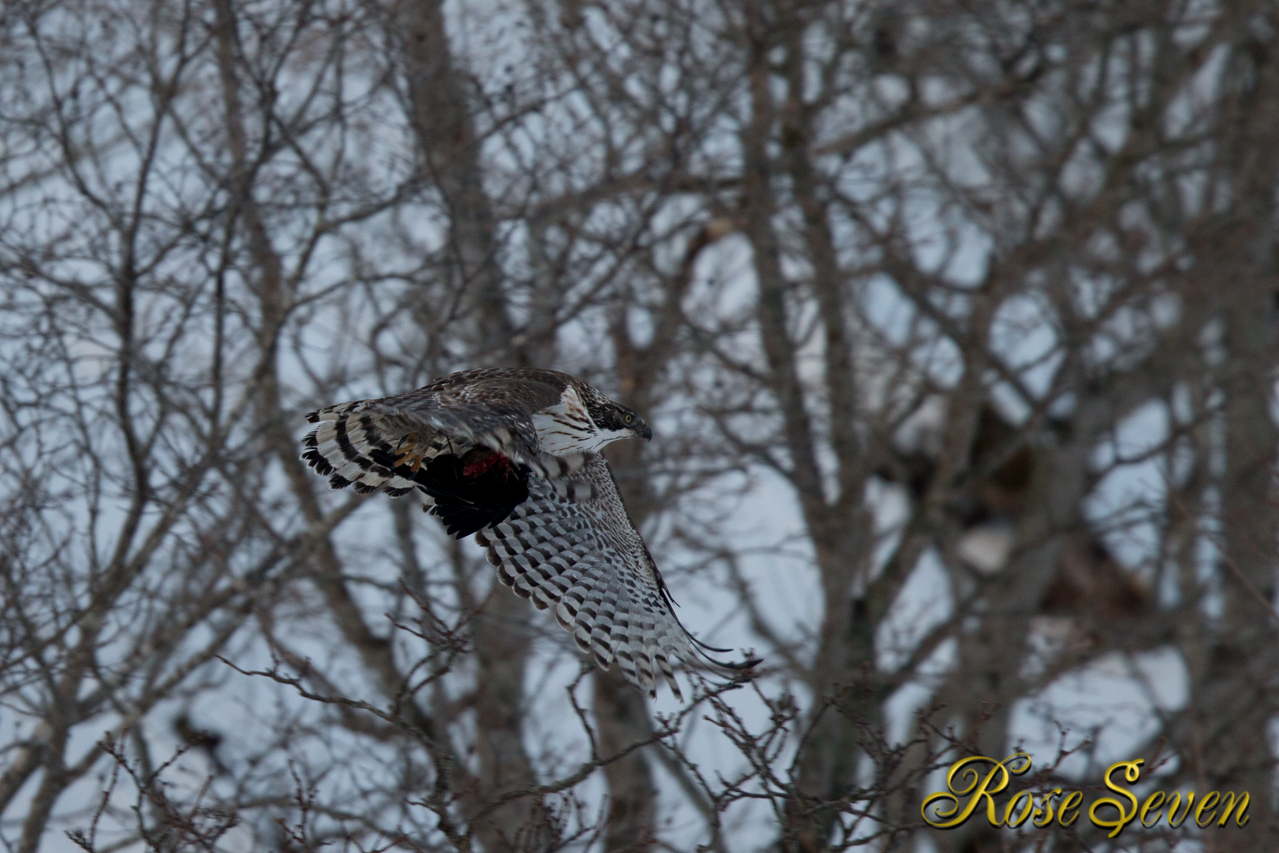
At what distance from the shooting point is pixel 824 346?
1023 centimetres

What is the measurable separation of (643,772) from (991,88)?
573 cm

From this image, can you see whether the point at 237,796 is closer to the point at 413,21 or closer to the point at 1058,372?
the point at 413,21

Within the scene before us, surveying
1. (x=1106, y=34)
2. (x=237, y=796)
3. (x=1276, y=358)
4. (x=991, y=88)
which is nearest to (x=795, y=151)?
(x=991, y=88)

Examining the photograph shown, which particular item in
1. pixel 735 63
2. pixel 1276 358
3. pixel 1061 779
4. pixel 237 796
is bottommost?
pixel 1061 779

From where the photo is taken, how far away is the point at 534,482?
18.2 feet

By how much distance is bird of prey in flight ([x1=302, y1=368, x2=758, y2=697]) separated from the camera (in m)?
4.63

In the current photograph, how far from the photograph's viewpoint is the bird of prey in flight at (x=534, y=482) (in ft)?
15.2
